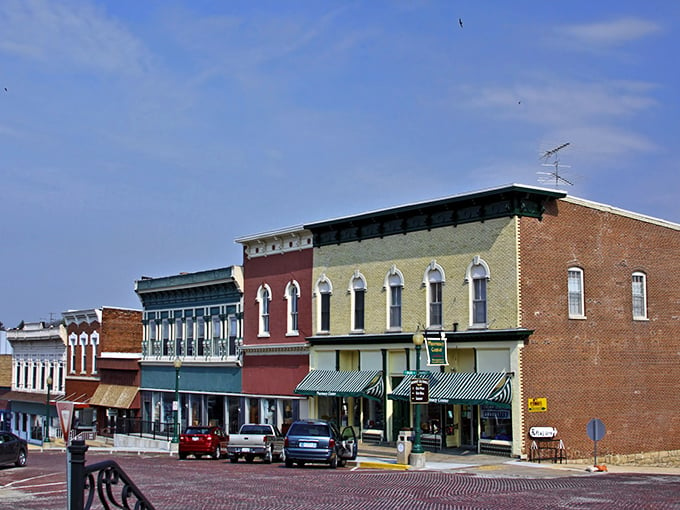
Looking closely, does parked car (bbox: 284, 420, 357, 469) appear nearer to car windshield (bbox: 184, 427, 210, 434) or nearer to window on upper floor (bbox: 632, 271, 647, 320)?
car windshield (bbox: 184, 427, 210, 434)

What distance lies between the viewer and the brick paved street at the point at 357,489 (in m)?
19.1

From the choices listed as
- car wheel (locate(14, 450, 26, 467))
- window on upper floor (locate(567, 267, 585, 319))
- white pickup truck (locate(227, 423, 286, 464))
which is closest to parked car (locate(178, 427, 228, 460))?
white pickup truck (locate(227, 423, 286, 464))

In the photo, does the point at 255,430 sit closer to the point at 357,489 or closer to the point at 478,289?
the point at 478,289

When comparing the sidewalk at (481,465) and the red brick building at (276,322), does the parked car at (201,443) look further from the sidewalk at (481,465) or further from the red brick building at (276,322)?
the red brick building at (276,322)

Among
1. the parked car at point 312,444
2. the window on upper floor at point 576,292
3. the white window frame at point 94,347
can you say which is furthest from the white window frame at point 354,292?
the white window frame at point 94,347

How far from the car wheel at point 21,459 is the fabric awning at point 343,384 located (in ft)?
42.9

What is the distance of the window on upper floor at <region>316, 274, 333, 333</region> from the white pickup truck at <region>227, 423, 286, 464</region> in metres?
9.78

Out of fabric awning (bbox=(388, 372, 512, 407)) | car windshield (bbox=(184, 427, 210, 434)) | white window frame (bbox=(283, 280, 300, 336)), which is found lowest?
car windshield (bbox=(184, 427, 210, 434))

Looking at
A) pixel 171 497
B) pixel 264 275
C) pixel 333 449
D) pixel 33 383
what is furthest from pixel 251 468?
pixel 33 383

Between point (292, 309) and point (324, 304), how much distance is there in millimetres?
2754

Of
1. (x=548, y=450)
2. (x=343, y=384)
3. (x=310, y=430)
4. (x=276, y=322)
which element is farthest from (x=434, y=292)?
(x=276, y=322)

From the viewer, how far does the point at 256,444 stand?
1262 inches

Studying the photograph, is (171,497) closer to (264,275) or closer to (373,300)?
(373,300)

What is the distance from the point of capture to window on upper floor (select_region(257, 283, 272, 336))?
46.3m
